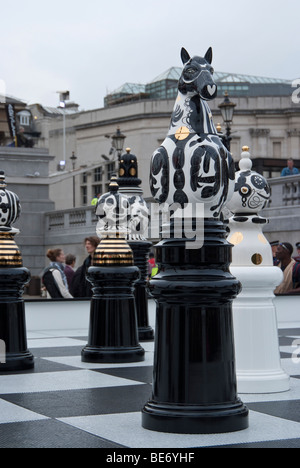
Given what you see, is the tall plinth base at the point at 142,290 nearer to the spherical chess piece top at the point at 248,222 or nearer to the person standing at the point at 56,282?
the person standing at the point at 56,282

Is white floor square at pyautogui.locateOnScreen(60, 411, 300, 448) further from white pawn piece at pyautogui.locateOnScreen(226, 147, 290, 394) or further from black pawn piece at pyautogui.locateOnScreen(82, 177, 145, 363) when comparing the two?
black pawn piece at pyautogui.locateOnScreen(82, 177, 145, 363)

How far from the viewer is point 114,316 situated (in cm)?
826

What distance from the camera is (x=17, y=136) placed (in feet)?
115

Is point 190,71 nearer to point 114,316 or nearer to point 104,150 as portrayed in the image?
point 114,316

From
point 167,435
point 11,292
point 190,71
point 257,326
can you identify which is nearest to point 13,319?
point 11,292

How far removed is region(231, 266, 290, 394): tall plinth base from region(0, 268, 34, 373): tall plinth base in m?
1.96

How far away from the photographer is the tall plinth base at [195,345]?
4820 mm

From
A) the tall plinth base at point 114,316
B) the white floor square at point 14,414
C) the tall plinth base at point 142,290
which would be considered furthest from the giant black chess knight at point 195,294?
the tall plinth base at point 142,290

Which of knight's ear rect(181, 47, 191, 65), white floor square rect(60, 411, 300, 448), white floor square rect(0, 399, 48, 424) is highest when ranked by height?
knight's ear rect(181, 47, 191, 65)

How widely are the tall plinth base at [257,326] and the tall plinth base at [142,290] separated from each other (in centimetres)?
338

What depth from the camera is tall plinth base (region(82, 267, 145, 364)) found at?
26.8ft

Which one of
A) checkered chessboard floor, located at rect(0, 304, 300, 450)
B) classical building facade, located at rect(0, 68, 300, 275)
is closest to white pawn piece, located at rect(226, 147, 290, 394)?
checkered chessboard floor, located at rect(0, 304, 300, 450)

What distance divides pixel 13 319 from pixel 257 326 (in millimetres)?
2222

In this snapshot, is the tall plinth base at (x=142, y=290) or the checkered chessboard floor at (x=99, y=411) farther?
the tall plinth base at (x=142, y=290)
